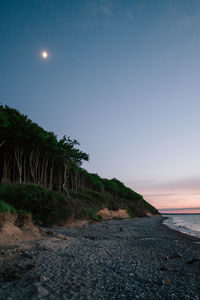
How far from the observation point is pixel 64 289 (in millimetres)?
4273

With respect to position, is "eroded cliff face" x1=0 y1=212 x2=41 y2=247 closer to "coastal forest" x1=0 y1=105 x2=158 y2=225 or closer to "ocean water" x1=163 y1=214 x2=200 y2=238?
"coastal forest" x1=0 y1=105 x2=158 y2=225

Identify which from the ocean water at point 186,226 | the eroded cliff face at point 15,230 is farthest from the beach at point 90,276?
the ocean water at point 186,226

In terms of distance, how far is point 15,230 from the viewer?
9289mm

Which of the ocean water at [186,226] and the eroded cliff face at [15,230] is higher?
the eroded cliff face at [15,230]

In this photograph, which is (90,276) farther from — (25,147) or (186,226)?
(186,226)

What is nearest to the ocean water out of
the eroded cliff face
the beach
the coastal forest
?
the coastal forest

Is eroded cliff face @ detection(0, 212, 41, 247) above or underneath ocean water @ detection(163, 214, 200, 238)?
above

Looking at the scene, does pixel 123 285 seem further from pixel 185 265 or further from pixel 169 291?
pixel 185 265

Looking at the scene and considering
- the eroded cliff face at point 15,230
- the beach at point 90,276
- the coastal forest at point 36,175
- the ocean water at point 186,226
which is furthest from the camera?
the ocean water at point 186,226

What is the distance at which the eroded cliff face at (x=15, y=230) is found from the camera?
8.06 metres

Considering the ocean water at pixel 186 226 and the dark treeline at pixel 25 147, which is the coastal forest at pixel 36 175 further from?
the ocean water at pixel 186 226

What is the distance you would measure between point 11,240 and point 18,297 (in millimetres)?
5076

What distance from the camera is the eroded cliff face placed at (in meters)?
8.06

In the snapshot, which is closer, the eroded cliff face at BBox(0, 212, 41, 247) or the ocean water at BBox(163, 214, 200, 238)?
the eroded cliff face at BBox(0, 212, 41, 247)
